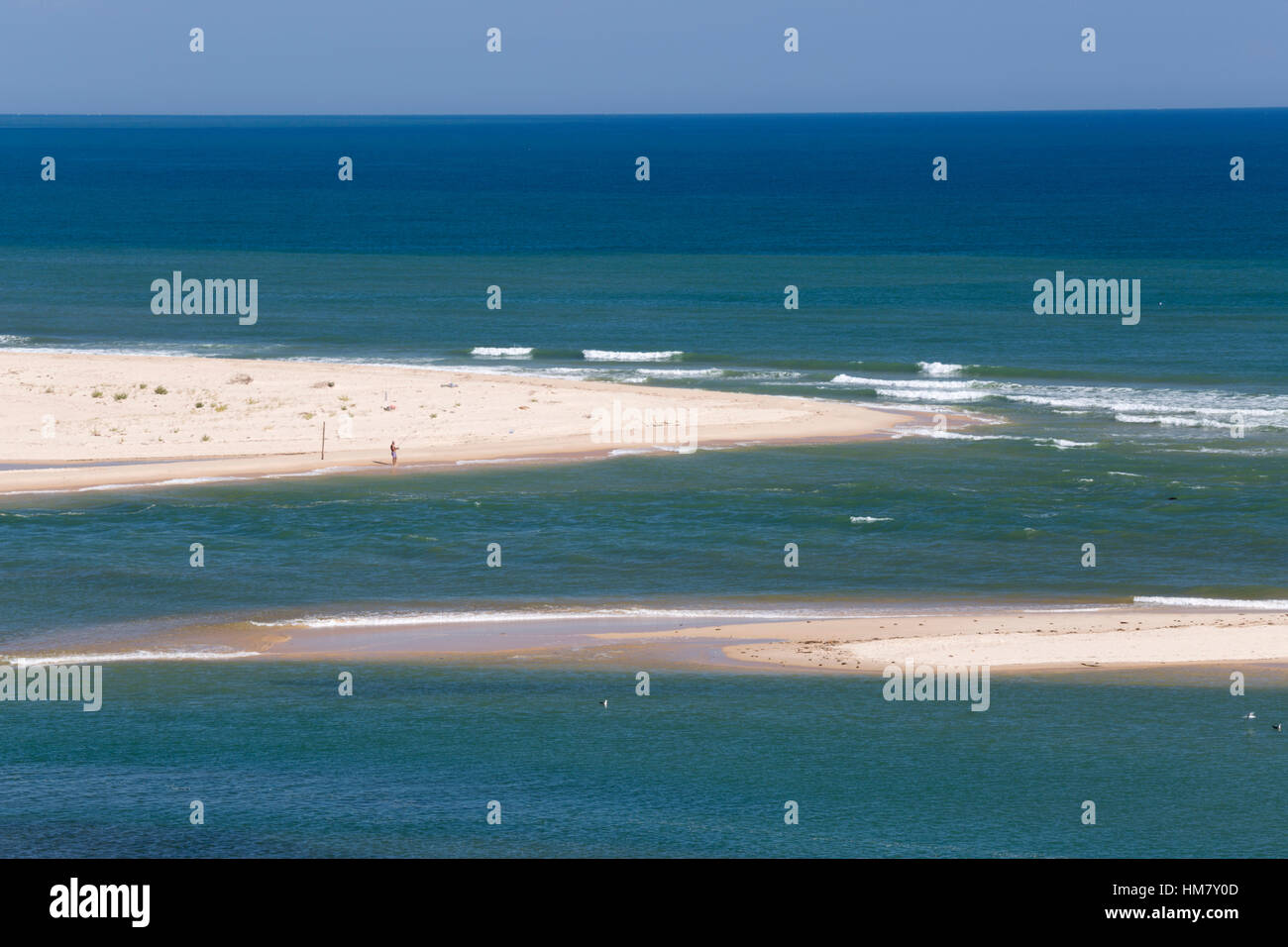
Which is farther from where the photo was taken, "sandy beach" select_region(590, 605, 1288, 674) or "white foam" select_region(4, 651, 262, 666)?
"sandy beach" select_region(590, 605, 1288, 674)

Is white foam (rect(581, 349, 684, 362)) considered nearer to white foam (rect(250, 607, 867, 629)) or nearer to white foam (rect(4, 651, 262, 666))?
white foam (rect(250, 607, 867, 629))

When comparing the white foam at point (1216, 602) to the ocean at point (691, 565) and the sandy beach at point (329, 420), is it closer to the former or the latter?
the ocean at point (691, 565)

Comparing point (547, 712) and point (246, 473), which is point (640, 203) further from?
point (547, 712)

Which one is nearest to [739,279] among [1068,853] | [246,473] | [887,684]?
[246,473]

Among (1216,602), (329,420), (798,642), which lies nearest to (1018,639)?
(798,642)

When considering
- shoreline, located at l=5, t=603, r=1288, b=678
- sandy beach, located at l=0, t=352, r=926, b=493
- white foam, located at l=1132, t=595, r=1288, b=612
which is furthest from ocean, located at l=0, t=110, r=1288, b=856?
sandy beach, located at l=0, t=352, r=926, b=493

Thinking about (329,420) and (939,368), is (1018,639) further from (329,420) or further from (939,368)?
(939,368)

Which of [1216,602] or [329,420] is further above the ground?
[329,420]
